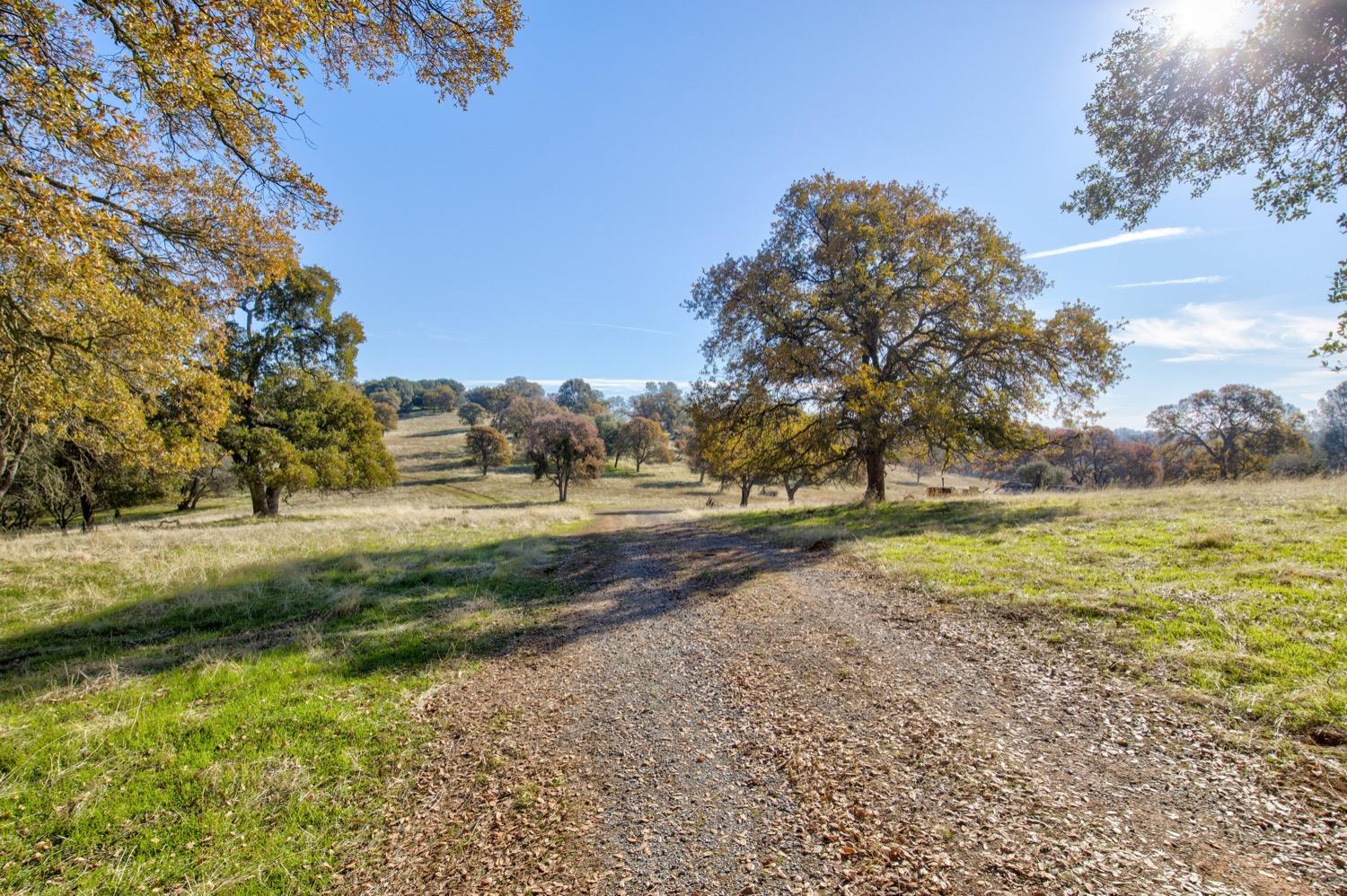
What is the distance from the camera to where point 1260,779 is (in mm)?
3285

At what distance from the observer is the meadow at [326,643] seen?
11.1 ft

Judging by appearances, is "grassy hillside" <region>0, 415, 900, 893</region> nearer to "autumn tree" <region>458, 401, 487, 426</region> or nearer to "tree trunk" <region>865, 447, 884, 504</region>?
"tree trunk" <region>865, 447, 884, 504</region>

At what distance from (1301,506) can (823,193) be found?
48.9 feet

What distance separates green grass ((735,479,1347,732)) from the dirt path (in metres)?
0.81

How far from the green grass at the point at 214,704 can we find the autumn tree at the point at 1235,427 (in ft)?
206

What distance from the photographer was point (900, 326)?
1722 cm

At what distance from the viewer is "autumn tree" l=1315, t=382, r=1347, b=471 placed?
184ft

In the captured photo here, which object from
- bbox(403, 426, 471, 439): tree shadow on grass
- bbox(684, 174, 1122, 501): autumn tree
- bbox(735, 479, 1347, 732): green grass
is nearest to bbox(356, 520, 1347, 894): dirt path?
bbox(735, 479, 1347, 732): green grass

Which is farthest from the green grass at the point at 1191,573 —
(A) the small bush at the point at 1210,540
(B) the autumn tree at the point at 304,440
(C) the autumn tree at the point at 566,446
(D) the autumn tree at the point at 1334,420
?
(D) the autumn tree at the point at 1334,420

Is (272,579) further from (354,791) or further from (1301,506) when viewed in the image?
(1301,506)

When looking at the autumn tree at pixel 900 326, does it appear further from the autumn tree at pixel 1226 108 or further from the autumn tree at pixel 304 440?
the autumn tree at pixel 304 440

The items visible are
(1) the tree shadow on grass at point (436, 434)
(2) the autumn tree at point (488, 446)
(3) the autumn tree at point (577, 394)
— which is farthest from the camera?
(3) the autumn tree at point (577, 394)

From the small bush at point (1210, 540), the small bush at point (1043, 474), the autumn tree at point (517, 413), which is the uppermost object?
the autumn tree at point (517, 413)

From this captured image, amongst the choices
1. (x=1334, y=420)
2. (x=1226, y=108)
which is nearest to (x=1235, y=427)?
(x=1334, y=420)
